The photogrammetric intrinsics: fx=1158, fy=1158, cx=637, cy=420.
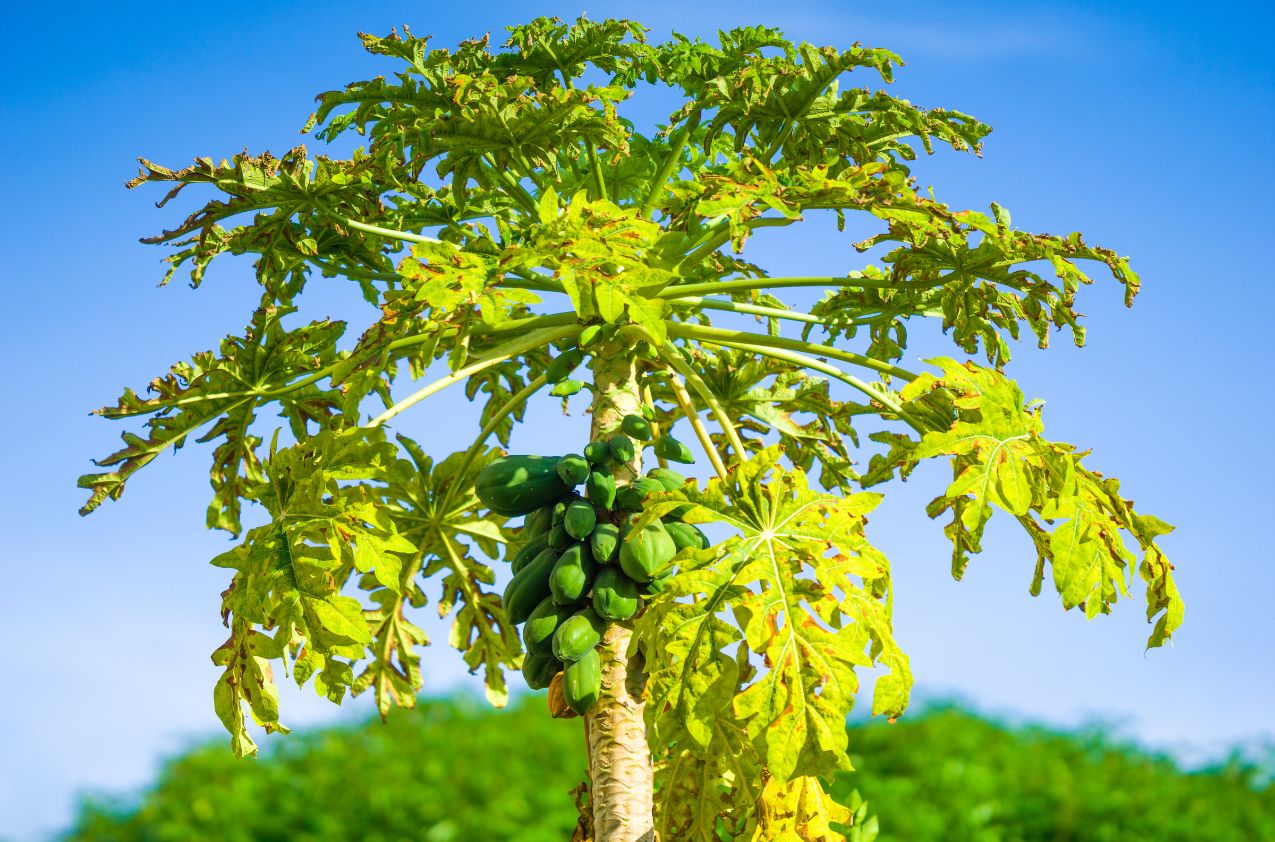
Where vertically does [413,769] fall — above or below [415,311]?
below

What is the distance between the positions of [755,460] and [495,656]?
5.56ft

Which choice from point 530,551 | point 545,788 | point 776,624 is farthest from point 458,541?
point 545,788

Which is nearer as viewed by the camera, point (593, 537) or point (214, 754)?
point (593, 537)

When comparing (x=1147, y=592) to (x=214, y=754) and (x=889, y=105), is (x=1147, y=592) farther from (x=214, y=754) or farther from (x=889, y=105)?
(x=214, y=754)

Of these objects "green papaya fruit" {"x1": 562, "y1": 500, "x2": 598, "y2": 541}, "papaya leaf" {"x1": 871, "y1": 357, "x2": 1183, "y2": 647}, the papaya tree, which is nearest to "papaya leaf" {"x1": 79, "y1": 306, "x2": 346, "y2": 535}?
the papaya tree

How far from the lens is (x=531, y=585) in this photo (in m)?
2.99

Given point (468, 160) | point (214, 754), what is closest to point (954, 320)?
point (468, 160)

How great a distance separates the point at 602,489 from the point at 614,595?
0.29 meters

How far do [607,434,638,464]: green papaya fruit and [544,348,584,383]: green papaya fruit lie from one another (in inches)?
8.8

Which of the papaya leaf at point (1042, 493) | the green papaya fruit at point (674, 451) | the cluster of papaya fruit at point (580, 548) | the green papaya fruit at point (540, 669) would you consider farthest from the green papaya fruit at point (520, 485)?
the papaya leaf at point (1042, 493)

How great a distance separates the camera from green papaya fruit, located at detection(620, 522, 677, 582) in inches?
108

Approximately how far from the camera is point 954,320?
129 inches

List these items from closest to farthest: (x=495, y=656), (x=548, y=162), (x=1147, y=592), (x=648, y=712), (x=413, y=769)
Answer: (x=648, y=712)
(x=1147, y=592)
(x=548, y=162)
(x=495, y=656)
(x=413, y=769)

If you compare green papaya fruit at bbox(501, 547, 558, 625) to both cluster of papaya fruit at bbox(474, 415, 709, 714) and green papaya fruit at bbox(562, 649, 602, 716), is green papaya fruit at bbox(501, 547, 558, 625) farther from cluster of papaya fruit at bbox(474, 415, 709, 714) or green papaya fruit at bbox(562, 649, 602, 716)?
green papaya fruit at bbox(562, 649, 602, 716)
